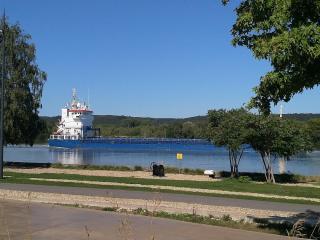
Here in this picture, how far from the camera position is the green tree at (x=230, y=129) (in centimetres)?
3647

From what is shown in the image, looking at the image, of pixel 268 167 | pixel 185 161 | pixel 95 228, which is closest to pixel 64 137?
pixel 185 161

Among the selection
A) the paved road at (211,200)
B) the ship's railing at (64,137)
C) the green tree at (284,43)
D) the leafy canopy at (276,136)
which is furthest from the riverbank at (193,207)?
the ship's railing at (64,137)

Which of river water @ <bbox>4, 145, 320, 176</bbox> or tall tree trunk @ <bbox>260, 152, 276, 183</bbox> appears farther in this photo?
river water @ <bbox>4, 145, 320, 176</bbox>

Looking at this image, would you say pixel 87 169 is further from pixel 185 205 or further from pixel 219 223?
pixel 219 223

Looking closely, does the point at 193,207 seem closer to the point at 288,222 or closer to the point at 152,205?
the point at 152,205

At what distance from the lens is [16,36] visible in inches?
2020

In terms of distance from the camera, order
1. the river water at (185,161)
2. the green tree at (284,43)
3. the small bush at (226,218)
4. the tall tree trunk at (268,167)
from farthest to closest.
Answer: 1. the river water at (185,161)
2. the tall tree trunk at (268,167)
3. the small bush at (226,218)
4. the green tree at (284,43)

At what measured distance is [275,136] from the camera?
35.2 m

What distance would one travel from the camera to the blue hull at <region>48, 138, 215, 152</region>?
130 metres

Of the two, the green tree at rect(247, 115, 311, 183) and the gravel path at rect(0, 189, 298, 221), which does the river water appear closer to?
the green tree at rect(247, 115, 311, 183)

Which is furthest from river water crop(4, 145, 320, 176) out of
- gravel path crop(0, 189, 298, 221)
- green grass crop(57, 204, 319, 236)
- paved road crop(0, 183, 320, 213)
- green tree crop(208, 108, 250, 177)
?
green grass crop(57, 204, 319, 236)

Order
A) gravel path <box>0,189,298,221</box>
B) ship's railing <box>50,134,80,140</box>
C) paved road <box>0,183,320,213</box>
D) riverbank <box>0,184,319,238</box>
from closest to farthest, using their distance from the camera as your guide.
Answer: riverbank <box>0,184,319,238</box>, gravel path <box>0,189,298,221</box>, paved road <box>0,183,320,213</box>, ship's railing <box>50,134,80,140</box>

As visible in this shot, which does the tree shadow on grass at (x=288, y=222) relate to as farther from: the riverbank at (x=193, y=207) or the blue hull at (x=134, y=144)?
the blue hull at (x=134, y=144)

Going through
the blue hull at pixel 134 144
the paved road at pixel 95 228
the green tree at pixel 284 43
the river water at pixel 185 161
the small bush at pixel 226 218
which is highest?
the green tree at pixel 284 43
